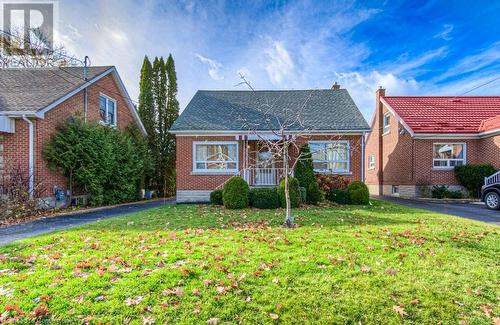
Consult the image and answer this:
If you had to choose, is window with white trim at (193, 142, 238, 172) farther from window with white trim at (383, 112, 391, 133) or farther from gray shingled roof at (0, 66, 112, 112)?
window with white trim at (383, 112, 391, 133)

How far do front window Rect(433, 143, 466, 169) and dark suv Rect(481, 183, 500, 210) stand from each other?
18.2ft

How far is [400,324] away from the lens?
278cm

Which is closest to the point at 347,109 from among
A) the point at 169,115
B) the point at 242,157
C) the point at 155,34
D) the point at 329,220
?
the point at 242,157

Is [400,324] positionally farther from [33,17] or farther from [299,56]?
[33,17]

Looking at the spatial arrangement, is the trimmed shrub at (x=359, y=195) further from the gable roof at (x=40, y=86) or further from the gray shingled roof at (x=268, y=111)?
the gable roof at (x=40, y=86)

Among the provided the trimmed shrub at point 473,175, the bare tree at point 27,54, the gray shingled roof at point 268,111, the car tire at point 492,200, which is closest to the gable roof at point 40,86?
the gray shingled roof at point 268,111

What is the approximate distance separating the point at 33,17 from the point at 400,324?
68.5 feet

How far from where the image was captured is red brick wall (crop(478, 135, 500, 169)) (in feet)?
48.8

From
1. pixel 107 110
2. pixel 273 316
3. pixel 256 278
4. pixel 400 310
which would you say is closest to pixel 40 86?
pixel 107 110

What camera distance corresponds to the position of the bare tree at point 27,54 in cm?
2112

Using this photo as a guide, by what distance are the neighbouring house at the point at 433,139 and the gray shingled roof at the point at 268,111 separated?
15.5ft

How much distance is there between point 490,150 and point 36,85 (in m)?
25.8

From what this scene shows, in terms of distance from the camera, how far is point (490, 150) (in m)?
15.3

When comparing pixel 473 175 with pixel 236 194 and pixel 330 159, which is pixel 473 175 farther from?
pixel 236 194
